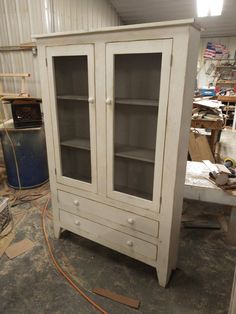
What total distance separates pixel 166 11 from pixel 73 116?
3677 millimetres

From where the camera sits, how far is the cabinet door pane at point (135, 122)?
1.33m

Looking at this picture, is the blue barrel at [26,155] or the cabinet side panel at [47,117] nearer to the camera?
the cabinet side panel at [47,117]

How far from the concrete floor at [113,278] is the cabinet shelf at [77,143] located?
2.81 ft

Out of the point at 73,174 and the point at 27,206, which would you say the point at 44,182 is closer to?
the point at 27,206

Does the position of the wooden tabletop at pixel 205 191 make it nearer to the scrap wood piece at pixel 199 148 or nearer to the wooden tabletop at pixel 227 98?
the scrap wood piece at pixel 199 148

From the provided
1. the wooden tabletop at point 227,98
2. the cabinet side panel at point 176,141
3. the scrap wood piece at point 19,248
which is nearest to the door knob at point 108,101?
the cabinet side panel at point 176,141

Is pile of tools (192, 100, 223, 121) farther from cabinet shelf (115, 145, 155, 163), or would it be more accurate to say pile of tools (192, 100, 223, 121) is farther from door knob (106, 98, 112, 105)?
door knob (106, 98, 112, 105)

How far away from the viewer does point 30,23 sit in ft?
9.03

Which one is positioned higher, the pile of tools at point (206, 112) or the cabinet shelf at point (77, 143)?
the pile of tools at point (206, 112)

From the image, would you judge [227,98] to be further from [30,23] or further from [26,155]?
[26,155]

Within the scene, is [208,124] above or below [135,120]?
below

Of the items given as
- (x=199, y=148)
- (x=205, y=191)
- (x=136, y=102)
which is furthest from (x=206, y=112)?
(x=136, y=102)

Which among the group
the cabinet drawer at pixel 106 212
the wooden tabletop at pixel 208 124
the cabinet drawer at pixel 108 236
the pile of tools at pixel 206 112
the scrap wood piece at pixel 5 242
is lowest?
the scrap wood piece at pixel 5 242

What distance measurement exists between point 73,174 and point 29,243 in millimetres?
754
